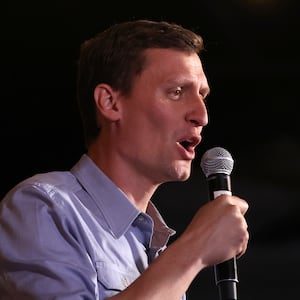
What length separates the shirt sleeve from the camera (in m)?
1.30

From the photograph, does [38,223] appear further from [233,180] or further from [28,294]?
[233,180]

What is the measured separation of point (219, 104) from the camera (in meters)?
3.48

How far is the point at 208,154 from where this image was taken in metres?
1.50

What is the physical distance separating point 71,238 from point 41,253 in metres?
0.07

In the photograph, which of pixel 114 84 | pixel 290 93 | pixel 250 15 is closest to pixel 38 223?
pixel 114 84

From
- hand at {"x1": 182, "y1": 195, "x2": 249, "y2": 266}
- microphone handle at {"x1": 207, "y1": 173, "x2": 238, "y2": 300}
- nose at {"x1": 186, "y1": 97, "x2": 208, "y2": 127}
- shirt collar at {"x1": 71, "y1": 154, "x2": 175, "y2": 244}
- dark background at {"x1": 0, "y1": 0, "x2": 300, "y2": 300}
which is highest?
dark background at {"x1": 0, "y1": 0, "x2": 300, "y2": 300}

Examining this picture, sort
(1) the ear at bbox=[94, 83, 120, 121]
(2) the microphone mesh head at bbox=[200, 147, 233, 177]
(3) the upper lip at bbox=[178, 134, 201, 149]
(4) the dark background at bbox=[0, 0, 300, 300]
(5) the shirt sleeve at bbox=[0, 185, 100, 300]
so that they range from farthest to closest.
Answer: (4) the dark background at bbox=[0, 0, 300, 300] < (1) the ear at bbox=[94, 83, 120, 121] < (3) the upper lip at bbox=[178, 134, 201, 149] < (2) the microphone mesh head at bbox=[200, 147, 233, 177] < (5) the shirt sleeve at bbox=[0, 185, 100, 300]

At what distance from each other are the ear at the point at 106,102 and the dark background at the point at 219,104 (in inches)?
54.9

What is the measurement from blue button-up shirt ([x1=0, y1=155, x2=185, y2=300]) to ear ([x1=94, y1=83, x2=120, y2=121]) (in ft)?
0.47

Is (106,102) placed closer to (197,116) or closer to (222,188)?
(197,116)

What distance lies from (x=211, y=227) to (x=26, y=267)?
0.34 metres

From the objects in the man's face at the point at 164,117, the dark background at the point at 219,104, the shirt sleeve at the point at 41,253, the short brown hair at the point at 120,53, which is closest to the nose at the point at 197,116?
the man's face at the point at 164,117

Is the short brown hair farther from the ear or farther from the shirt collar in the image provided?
the shirt collar

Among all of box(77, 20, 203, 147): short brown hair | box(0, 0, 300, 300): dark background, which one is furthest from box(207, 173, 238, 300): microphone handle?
box(0, 0, 300, 300): dark background
